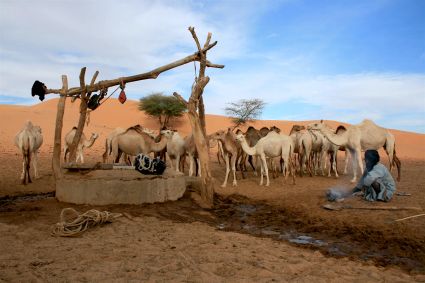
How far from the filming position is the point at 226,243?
620 cm

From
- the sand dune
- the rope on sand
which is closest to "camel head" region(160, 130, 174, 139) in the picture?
the rope on sand

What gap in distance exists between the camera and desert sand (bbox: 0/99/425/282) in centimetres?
482

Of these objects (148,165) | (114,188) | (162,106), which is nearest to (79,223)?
(114,188)

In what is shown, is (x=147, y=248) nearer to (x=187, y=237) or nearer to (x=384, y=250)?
(x=187, y=237)

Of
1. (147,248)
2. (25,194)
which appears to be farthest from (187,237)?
(25,194)

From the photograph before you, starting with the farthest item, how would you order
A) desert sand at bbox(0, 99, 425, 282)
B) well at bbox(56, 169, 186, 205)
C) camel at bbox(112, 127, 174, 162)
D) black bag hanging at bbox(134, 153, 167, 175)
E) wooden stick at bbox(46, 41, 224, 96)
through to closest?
1. camel at bbox(112, 127, 174, 162)
2. wooden stick at bbox(46, 41, 224, 96)
3. black bag hanging at bbox(134, 153, 167, 175)
4. well at bbox(56, 169, 186, 205)
5. desert sand at bbox(0, 99, 425, 282)

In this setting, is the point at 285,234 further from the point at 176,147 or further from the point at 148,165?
the point at 176,147

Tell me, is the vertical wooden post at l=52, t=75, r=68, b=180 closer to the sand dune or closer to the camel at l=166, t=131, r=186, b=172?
the camel at l=166, t=131, r=186, b=172

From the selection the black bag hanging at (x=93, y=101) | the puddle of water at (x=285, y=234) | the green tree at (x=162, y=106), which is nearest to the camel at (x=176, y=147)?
the black bag hanging at (x=93, y=101)

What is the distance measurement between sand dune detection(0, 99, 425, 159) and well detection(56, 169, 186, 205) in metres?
14.5

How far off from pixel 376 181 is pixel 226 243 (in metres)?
4.57

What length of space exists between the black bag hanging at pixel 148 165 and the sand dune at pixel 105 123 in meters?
15.1

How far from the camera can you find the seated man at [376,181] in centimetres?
898

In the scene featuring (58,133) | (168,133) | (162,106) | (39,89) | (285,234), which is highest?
(162,106)
